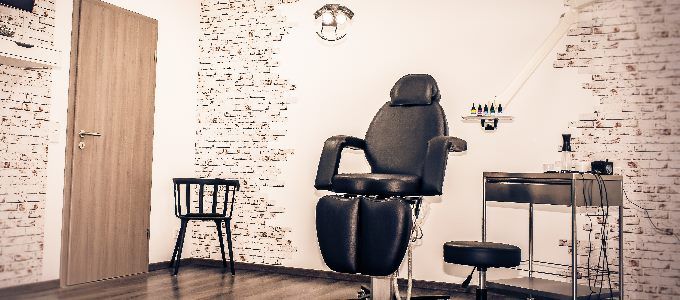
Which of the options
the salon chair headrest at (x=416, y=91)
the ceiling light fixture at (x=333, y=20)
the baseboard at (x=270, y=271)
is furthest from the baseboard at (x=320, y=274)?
the ceiling light fixture at (x=333, y=20)

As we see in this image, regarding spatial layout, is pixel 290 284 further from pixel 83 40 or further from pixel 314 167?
pixel 83 40

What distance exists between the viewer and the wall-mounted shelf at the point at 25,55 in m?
3.37

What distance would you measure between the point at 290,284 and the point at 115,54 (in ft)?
7.07

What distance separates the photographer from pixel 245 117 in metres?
5.06

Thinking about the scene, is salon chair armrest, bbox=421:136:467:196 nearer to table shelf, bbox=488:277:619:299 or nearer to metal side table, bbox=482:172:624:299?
metal side table, bbox=482:172:624:299

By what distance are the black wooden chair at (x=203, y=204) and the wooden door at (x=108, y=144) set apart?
29 cm

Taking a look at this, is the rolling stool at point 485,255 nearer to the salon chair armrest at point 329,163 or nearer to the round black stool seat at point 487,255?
the round black stool seat at point 487,255

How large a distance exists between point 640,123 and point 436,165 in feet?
5.30

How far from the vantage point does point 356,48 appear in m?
4.65

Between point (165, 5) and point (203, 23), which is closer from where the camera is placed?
point (165, 5)

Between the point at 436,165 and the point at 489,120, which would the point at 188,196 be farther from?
the point at 436,165

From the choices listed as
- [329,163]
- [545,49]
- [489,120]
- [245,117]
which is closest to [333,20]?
[245,117]

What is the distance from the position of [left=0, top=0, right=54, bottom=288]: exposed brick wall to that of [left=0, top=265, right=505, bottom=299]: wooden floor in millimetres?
253

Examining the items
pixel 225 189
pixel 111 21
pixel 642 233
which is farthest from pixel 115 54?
pixel 642 233
